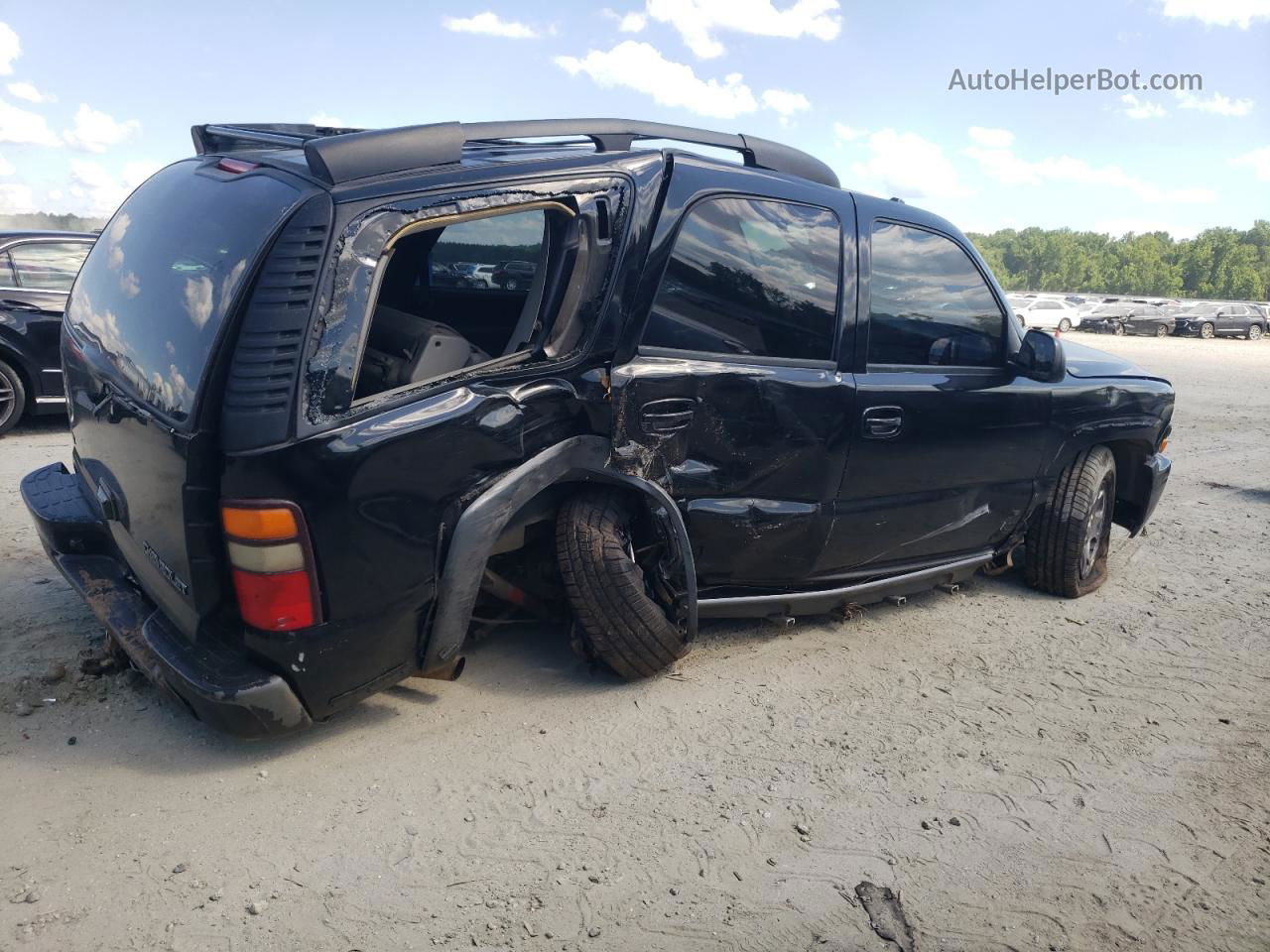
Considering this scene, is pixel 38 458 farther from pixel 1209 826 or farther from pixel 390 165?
pixel 1209 826

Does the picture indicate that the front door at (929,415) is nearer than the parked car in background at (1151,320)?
Yes

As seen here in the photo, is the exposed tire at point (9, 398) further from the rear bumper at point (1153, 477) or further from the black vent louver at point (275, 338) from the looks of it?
the rear bumper at point (1153, 477)

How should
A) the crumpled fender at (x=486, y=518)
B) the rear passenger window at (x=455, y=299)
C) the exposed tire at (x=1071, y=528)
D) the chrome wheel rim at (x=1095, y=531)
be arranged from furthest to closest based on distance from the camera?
the chrome wheel rim at (x=1095, y=531), the exposed tire at (x=1071, y=528), the rear passenger window at (x=455, y=299), the crumpled fender at (x=486, y=518)

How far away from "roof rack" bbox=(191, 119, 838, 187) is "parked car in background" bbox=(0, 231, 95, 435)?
482 cm

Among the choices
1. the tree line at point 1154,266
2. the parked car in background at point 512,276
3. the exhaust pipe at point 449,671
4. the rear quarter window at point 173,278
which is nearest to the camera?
the rear quarter window at point 173,278

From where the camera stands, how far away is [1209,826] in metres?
2.96

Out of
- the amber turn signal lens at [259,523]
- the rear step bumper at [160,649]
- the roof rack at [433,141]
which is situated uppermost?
the roof rack at [433,141]

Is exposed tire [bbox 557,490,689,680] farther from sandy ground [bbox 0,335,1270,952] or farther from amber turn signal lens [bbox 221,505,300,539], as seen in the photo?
amber turn signal lens [bbox 221,505,300,539]

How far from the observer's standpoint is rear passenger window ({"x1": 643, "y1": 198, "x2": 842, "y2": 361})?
3.38m

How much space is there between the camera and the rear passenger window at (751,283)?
11.1 ft

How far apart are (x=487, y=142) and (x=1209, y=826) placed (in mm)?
3278

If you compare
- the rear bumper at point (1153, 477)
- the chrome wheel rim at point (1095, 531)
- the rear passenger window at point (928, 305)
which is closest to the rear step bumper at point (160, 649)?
the rear passenger window at point (928, 305)

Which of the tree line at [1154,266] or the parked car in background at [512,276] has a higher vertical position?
the tree line at [1154,266]

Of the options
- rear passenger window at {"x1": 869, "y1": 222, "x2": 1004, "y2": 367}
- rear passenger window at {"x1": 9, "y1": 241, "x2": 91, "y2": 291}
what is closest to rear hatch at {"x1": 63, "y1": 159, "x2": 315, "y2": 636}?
rear passenger window at {"x1": 869, "y1": 222, "x2": 1004, "y2": 367}
